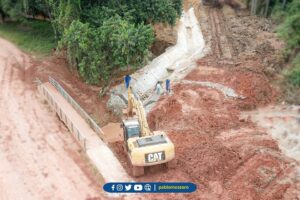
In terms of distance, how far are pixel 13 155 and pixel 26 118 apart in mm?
5177

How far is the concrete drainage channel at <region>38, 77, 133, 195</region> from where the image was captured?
79.4ft

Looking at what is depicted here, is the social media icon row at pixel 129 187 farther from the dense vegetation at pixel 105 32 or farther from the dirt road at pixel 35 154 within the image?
the dense vegetation at pixel 105 32

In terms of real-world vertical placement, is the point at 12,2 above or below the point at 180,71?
above

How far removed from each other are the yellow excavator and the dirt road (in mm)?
2839

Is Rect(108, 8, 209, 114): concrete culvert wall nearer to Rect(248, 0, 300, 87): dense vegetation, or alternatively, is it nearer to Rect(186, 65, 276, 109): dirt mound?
Rect(186, 65, 276, 109): dirt mound

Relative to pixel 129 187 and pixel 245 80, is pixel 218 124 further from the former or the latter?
pixel 129 187

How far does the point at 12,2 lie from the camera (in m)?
47.3

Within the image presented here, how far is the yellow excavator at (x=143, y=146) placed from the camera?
2211cm

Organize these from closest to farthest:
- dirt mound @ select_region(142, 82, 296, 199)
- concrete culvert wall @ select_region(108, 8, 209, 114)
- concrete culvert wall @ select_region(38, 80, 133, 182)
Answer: dirt mound @ select_region(142, 82, 296, 199), concrete culvert wall @ select_region(38, 80, 133, 182), concrete culvert wall @ select_region(108, 8, 209, 114)

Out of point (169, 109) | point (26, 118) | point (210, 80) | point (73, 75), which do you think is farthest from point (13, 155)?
point (210, 80)

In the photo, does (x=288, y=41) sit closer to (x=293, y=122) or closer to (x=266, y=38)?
(x=266, y=38)

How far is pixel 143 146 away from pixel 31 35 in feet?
102

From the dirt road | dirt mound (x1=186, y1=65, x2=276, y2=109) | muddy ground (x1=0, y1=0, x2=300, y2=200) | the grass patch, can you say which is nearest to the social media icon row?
muddy ground (x1=0, y1=0, x2=300, y2=200)

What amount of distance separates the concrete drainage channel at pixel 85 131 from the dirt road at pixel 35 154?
639mm
